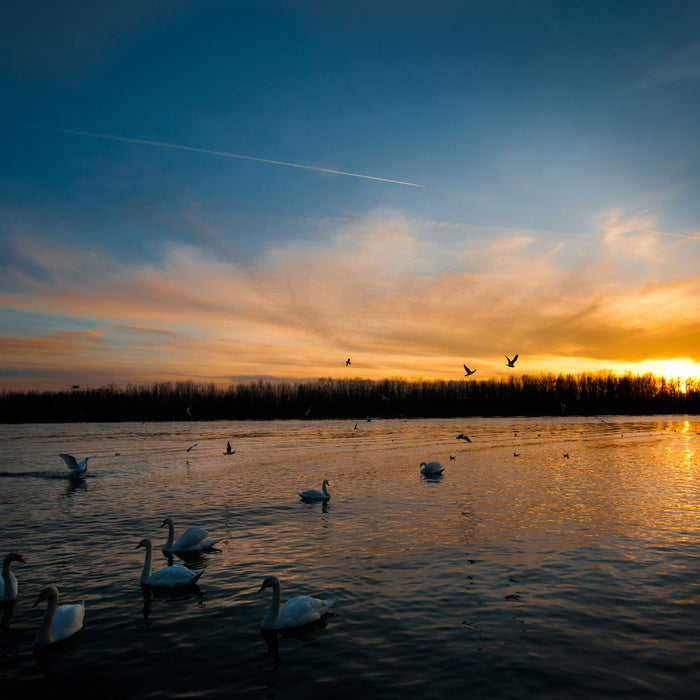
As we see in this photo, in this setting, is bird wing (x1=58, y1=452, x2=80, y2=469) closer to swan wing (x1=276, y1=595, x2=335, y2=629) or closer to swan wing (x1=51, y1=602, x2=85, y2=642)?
swan wing (x1=51, y1=602, x2=85, y2=642)

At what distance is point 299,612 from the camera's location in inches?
381

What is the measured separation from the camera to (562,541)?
50.1 ft

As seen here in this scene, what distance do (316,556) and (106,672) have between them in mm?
6459

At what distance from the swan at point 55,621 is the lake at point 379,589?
0.98ft

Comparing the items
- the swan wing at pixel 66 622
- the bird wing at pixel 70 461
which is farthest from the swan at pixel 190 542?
the bird wing at pixel 70 461

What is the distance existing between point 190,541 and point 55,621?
5172 mm

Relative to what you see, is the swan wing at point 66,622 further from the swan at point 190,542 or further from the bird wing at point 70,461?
the bird wing at point 70,461

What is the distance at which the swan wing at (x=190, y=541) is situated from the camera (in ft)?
46.8

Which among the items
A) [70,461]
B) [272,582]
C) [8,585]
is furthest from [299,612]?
[70,461]

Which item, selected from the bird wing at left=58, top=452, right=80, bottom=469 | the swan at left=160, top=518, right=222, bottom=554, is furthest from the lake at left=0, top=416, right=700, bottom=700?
the bird wing at left=58, top=452, right=80, bottom=469

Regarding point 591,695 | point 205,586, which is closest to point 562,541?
point 591,695

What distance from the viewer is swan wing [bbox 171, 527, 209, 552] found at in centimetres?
1425

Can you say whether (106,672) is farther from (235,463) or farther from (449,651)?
(235,463)

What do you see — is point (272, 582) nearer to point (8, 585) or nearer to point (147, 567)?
point (147, 567)
